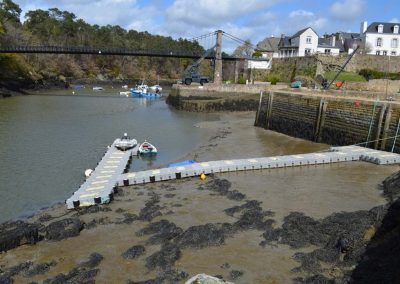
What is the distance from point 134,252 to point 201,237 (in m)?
2.15

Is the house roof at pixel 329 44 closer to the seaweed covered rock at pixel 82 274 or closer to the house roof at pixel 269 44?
the house roof at pixel 269 44

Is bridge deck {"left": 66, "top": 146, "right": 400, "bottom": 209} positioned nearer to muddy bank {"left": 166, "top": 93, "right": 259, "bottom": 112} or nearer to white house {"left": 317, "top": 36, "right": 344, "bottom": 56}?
muddy bank {"left": 166, "top": 93, "right": 259, "bottom": 112}

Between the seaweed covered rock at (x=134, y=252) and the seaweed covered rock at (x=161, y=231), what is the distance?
56cm

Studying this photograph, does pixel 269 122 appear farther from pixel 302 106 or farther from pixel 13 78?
pixel 13 78

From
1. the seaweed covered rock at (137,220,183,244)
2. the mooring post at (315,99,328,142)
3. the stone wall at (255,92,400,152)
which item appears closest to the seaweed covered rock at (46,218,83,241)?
the seaweed covered rock at (137,220,183,244)

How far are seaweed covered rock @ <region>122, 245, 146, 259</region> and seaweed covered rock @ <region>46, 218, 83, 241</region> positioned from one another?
233 centimetres

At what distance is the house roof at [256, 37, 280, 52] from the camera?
85.4 meters

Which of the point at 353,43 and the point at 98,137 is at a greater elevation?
the point at 353,43

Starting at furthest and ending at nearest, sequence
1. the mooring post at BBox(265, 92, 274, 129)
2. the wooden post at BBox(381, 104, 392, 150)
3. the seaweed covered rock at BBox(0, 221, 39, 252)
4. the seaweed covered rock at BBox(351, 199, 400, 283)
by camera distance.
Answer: the mooring post at BBox(265, 92, 274, 129)
the wooden post at BBox(381, 104, 392, 150)
the seaweed covered rock at BBox(0, 221, 39, 252)
the seaweed covered rock at BBox(351, 199, 400, 283)

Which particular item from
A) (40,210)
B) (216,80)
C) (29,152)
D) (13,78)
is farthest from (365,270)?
(13,78)

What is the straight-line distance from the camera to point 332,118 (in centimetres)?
2836

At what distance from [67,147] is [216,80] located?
38.0 meters

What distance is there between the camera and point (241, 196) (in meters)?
16.6

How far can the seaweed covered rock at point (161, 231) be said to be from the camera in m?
12.6
